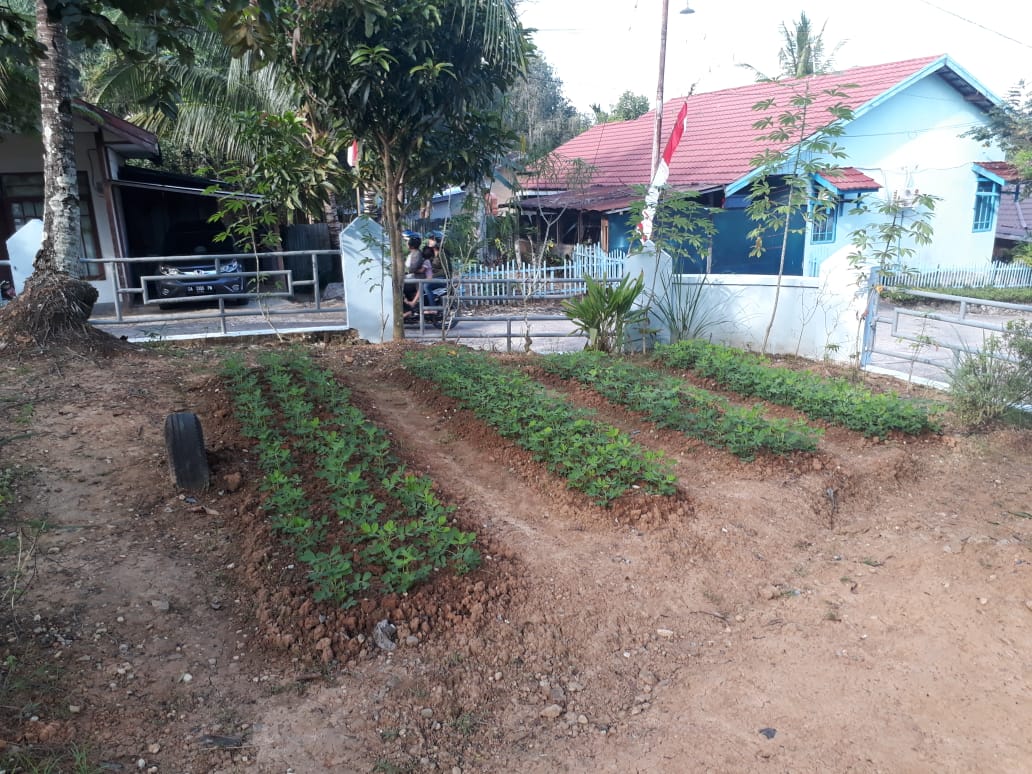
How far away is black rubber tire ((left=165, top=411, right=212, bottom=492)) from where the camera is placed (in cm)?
463

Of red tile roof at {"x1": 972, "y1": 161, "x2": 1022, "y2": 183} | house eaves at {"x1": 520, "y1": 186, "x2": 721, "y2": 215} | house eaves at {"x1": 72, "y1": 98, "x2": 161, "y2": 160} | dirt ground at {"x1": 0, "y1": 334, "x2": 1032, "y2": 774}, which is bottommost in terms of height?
dirt ground at {"x1": 0, "y1": 334, "x2": 1032, "y2": 774}

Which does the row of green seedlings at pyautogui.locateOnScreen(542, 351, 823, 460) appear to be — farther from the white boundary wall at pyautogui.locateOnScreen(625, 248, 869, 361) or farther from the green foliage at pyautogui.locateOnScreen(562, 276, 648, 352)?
the white boundary wall at pyautogui.locateOnScreen(625, 248, 869, 361)

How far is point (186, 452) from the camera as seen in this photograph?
4.65 meters

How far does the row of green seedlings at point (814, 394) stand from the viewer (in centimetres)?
623

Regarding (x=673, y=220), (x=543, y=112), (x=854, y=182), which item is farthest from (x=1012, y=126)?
(x=543, y=112)

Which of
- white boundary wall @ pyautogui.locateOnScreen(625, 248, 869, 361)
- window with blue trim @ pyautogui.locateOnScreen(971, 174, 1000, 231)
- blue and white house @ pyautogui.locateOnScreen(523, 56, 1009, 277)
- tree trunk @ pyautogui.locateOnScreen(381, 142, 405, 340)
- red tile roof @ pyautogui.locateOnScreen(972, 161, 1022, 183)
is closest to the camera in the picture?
white boundary wall @ pyautogui.locateOnScreen(625, 248, 869, 361)

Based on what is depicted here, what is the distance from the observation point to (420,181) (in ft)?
31.5

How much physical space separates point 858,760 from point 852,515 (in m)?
2.48

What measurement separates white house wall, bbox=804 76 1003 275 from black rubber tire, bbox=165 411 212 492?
1449 cm

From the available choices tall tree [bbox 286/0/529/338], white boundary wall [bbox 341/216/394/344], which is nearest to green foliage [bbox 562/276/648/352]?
tall tree [bbox 286/0/529/338]

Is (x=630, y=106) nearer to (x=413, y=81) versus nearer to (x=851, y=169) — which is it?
(x=851, y=169)

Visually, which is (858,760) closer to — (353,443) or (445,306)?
(353,443)

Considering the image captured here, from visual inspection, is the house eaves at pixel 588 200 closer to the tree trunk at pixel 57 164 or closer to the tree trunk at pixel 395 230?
the tree trunk at pixel 395 230

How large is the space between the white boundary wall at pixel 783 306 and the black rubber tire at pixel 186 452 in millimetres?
6391
